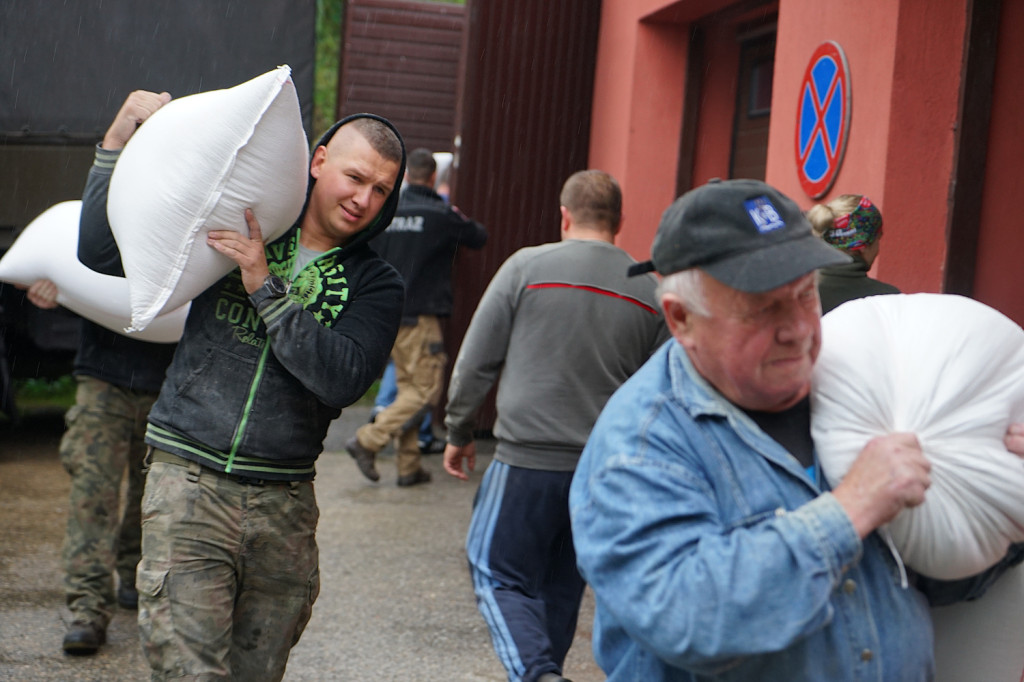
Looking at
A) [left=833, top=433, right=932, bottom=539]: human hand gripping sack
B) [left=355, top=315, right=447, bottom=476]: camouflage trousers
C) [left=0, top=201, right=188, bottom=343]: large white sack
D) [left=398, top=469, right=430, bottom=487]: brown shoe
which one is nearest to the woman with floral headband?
[left=833, top=433, right=932, bottom=539]: human hand gripping sack

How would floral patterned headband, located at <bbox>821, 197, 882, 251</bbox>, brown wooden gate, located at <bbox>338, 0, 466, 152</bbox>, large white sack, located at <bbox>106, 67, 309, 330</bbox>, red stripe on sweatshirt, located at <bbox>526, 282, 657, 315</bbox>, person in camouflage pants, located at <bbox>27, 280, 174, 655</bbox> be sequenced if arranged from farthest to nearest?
1. brown wooden gate, located at <bbox>338, 0, 466, 152</bbox>
2. person in camouflage pants, located at <bbox>27, 280, 174, 655</bbox>
3. red stripe on sweatshirt, located at <bbox>526, 282, 657, 315</bbox>
4. floral patterned headband, located at <bbox>821, 197, 882, 251</bbox>
5. large white sack, located at <bbox>106, 67, 309, 330</bbox>

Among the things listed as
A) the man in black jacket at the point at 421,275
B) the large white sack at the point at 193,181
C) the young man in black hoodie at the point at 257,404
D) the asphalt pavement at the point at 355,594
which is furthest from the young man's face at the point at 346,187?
the man in black jacket at the point at 421,275

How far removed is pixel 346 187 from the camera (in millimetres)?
2994

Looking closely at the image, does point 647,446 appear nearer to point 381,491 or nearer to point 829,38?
point 829,38

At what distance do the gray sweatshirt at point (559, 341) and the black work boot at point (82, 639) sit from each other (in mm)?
1760

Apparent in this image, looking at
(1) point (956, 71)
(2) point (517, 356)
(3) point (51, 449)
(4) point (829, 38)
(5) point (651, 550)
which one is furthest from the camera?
(3) point (51, 449)

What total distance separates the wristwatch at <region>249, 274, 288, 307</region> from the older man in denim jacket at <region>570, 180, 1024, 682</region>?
49.9 inches

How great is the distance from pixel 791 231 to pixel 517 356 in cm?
264

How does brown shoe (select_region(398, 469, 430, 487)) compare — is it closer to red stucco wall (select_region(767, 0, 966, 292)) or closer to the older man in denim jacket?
red stucco wall (select_region(767, 0, 966, 292))

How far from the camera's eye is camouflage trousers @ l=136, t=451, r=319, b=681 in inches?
110

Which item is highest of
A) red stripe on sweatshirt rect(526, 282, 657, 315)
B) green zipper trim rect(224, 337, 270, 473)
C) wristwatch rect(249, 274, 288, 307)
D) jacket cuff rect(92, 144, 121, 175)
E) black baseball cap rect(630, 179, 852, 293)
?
jacket cuff rect(92, 144, 121, 175)

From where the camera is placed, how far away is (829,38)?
5.23 meters

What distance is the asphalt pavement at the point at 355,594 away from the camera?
447 cm

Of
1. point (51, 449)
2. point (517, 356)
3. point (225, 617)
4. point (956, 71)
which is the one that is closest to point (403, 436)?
point (51, 449)
